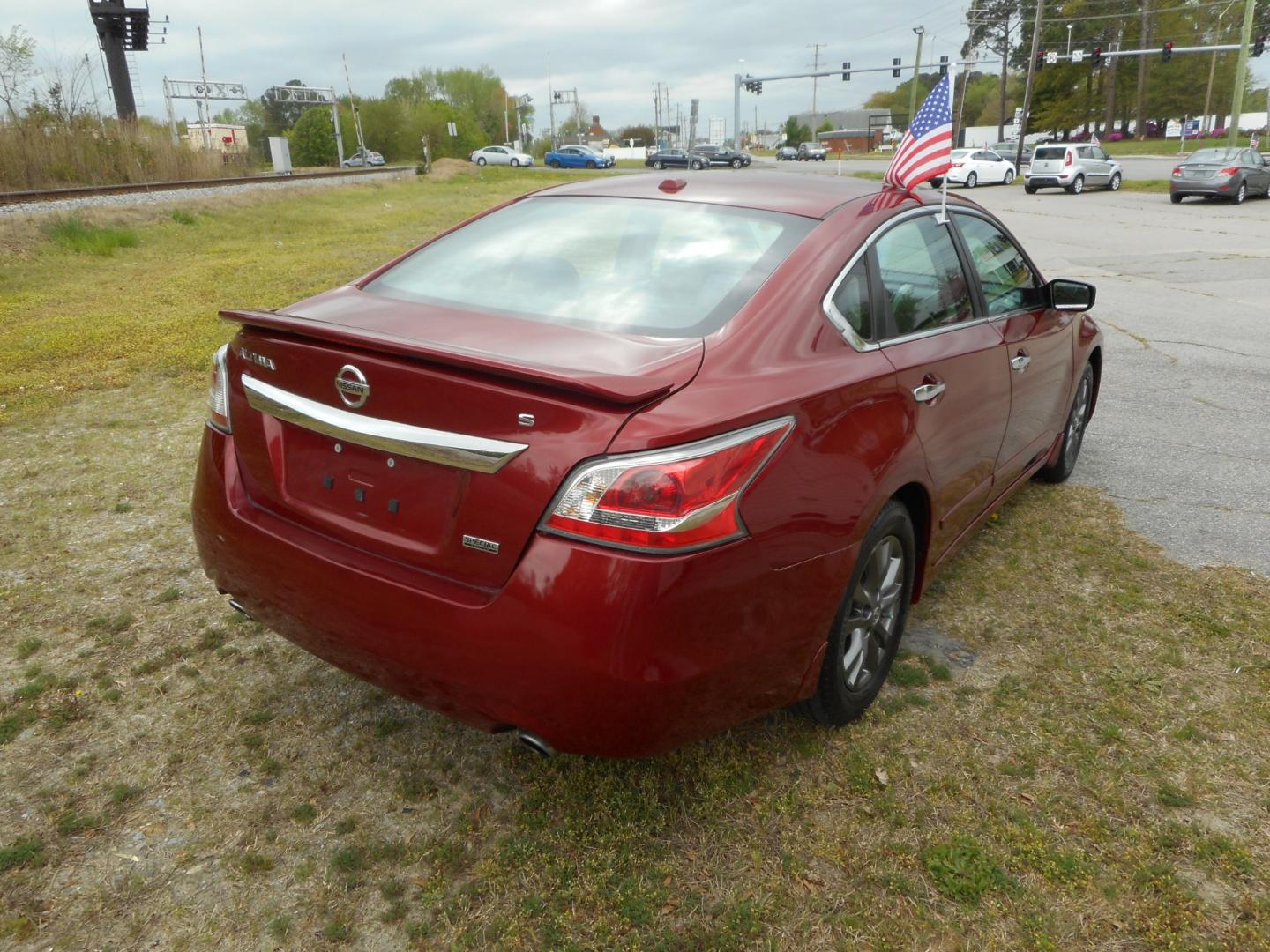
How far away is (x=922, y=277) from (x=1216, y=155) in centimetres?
2792

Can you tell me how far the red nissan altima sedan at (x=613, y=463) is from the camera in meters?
2.04

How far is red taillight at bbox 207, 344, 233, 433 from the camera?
8.79 feet

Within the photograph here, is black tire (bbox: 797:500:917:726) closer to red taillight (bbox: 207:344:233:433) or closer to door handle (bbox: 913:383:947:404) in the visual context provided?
door handle (bbox: 913:383:947:404)

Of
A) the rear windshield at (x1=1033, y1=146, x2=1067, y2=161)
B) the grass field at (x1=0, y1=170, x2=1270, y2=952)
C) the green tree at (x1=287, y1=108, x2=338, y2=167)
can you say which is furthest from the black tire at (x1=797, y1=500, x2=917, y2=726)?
the green tree at (x1=287, y1=108, x2=338, y2=167)

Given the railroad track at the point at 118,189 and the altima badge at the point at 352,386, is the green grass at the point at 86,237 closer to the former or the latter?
the railroad track at the point at 118,189

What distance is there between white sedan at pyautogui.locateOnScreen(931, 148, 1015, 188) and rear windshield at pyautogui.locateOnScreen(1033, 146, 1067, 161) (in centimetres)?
368

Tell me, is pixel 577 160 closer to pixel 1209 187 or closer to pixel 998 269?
pixel 1209 187

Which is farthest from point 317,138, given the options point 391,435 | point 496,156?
point 391,435

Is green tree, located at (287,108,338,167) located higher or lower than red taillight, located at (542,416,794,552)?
higher

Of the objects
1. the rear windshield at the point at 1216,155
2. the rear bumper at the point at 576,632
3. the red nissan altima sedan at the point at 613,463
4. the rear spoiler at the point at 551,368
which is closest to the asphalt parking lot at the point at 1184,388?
the red nissan altima sedan at the point at 613,463

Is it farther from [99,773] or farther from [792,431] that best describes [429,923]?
[792,431]

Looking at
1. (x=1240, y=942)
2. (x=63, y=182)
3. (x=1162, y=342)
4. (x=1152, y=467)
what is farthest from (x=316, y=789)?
(x=63, y=182)

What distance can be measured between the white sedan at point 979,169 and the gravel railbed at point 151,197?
71.0 ft

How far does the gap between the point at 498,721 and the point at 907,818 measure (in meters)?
1.15
